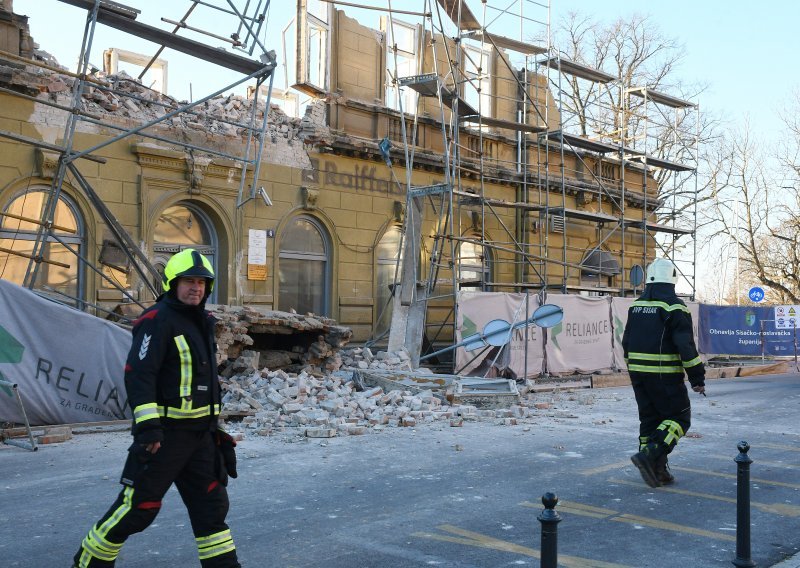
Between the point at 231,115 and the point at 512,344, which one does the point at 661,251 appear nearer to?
the point at 512,344

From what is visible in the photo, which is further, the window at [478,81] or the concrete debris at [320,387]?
the window at [478,81]

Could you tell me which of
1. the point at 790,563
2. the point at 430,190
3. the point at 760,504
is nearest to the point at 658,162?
the point at 430,190

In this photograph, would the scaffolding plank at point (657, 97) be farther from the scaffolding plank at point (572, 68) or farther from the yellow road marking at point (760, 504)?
the yellow road marking at point (760, 504)

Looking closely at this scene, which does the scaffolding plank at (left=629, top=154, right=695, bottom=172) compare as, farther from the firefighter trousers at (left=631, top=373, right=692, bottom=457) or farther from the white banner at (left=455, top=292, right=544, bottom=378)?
the firefighter trousers at (left=631, top=373, right=692, bottom=457)

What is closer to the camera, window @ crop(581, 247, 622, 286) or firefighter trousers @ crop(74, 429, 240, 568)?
firefighter trousers @ crop(74, 429, 240, 568)

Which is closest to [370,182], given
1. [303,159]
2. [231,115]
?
[303,159]

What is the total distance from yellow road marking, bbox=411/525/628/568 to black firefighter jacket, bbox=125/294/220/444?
83.8 inches

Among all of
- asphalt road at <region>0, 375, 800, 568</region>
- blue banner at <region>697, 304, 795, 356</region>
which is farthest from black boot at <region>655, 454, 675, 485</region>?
blue banner at <region>697, 304, 795, 356</region>

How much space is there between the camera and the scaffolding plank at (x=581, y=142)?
21591 millimetres

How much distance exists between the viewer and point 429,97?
20.8 metres

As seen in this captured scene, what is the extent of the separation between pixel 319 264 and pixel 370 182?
228cm

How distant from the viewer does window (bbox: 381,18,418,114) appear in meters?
20.2

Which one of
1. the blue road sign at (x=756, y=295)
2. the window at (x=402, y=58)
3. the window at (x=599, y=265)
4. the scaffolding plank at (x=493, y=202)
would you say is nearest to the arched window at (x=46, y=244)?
the window at (x=402, y=58)

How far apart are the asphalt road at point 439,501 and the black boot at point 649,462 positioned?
4.9 inches
